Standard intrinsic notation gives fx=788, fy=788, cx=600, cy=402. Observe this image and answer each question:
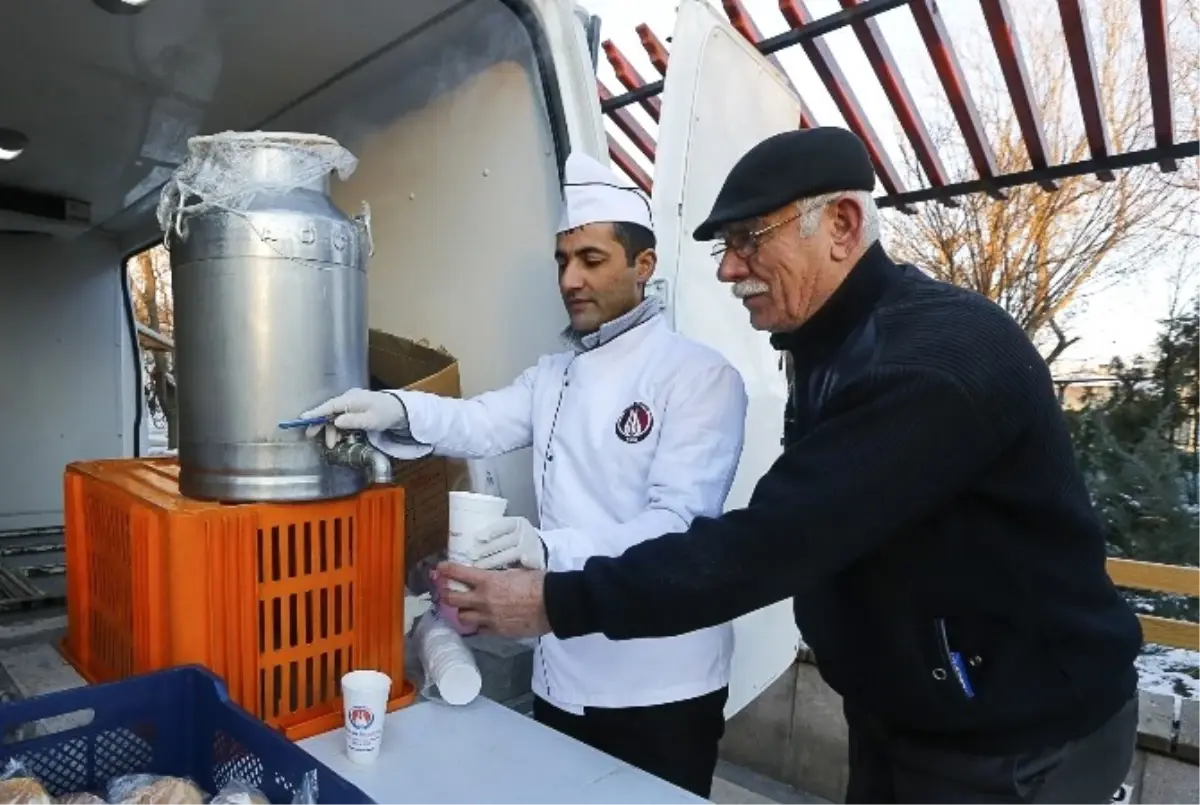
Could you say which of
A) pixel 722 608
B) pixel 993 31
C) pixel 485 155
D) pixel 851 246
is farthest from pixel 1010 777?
pixel 993 31

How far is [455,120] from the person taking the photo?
A: 7.75 ft

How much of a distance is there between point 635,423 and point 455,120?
1.30 meters

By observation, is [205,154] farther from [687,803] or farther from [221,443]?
[687,803]

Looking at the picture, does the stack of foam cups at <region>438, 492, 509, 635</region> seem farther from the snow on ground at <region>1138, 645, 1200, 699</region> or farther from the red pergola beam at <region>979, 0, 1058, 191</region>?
the red pergola beam at <region>979, 0, 1058, 191</region>

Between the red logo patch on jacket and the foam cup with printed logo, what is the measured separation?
0.66 meters

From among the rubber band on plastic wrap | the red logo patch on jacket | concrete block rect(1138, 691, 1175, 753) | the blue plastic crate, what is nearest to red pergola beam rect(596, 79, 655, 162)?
concrete block rect(1138, 691, 1175, 753)

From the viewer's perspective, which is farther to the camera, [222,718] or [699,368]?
[699,368]

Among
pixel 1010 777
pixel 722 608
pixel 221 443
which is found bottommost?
pixel 1010 777

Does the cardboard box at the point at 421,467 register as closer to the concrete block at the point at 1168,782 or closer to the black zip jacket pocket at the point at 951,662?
the black zip jacket pocket at the point at 951,662

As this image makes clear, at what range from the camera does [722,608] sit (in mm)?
1122

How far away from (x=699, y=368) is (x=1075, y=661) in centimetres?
79

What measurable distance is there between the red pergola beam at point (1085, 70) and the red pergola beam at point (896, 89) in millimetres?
901

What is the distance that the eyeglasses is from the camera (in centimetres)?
124

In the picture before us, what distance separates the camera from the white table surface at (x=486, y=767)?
104 centimetres
